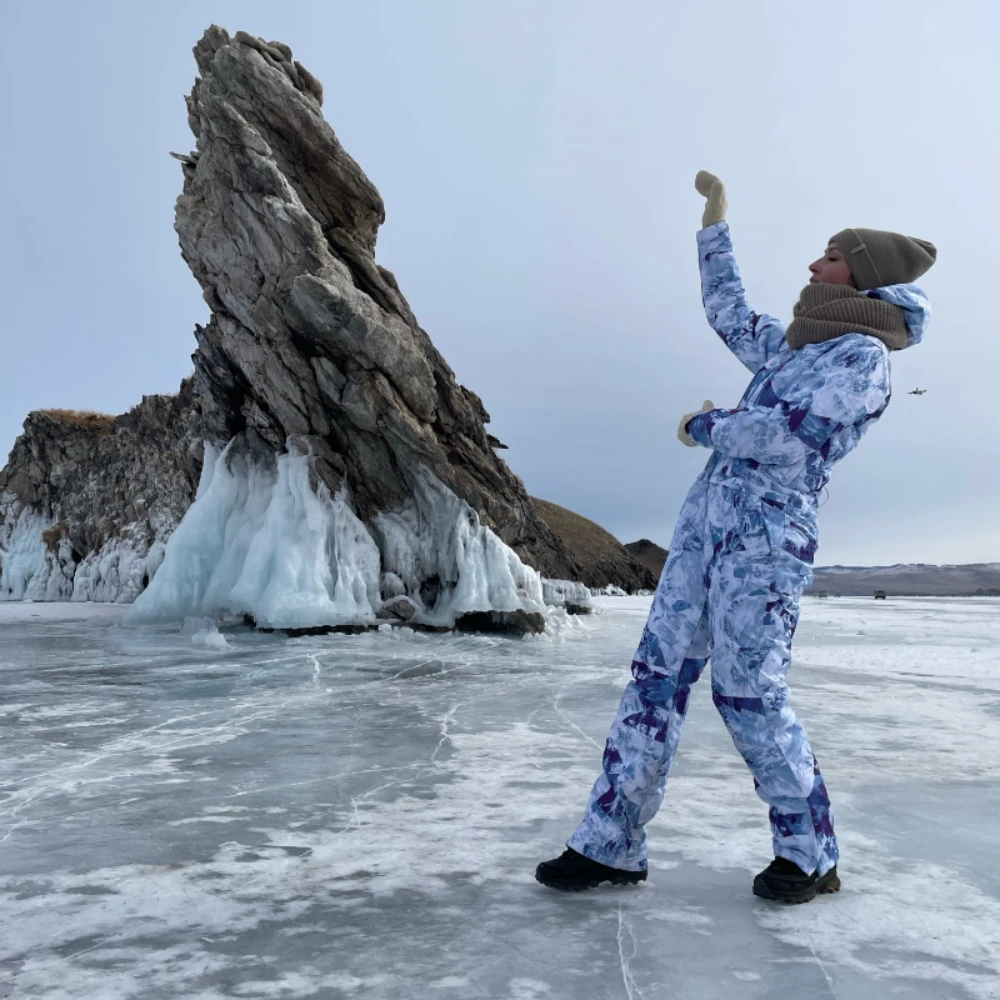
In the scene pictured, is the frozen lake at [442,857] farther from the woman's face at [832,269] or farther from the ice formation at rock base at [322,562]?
the ice formation at rock base at [322,562]

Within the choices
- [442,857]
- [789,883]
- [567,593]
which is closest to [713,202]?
[789,883]

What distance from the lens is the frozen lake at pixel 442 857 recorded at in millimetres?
1930

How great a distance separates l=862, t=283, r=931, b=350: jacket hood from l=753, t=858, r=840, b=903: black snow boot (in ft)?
5.51

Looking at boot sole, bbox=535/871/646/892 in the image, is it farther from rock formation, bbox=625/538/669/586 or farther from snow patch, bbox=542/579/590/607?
rock formation, bbox=625/538/669/586

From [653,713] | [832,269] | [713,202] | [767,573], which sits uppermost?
[713,202]

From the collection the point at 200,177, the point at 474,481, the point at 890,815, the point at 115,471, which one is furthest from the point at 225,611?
the point at 115,471

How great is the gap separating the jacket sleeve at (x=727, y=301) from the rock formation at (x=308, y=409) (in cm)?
1102

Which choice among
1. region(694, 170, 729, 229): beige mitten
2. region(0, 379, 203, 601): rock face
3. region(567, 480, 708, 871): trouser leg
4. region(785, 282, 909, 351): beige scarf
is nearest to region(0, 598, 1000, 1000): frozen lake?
region(567, 480, 708, 871): trouser leg

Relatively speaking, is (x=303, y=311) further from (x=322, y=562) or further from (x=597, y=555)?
(x=597, y=555)

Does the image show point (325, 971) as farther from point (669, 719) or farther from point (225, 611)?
point (225, 611)

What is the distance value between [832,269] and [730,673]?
4.53 ft

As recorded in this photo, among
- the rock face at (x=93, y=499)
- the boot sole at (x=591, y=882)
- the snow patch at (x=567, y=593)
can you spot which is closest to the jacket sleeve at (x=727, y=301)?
the boot sole at (x=591, y=882)

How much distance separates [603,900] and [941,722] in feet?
13.2

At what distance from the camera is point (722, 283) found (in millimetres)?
3164
